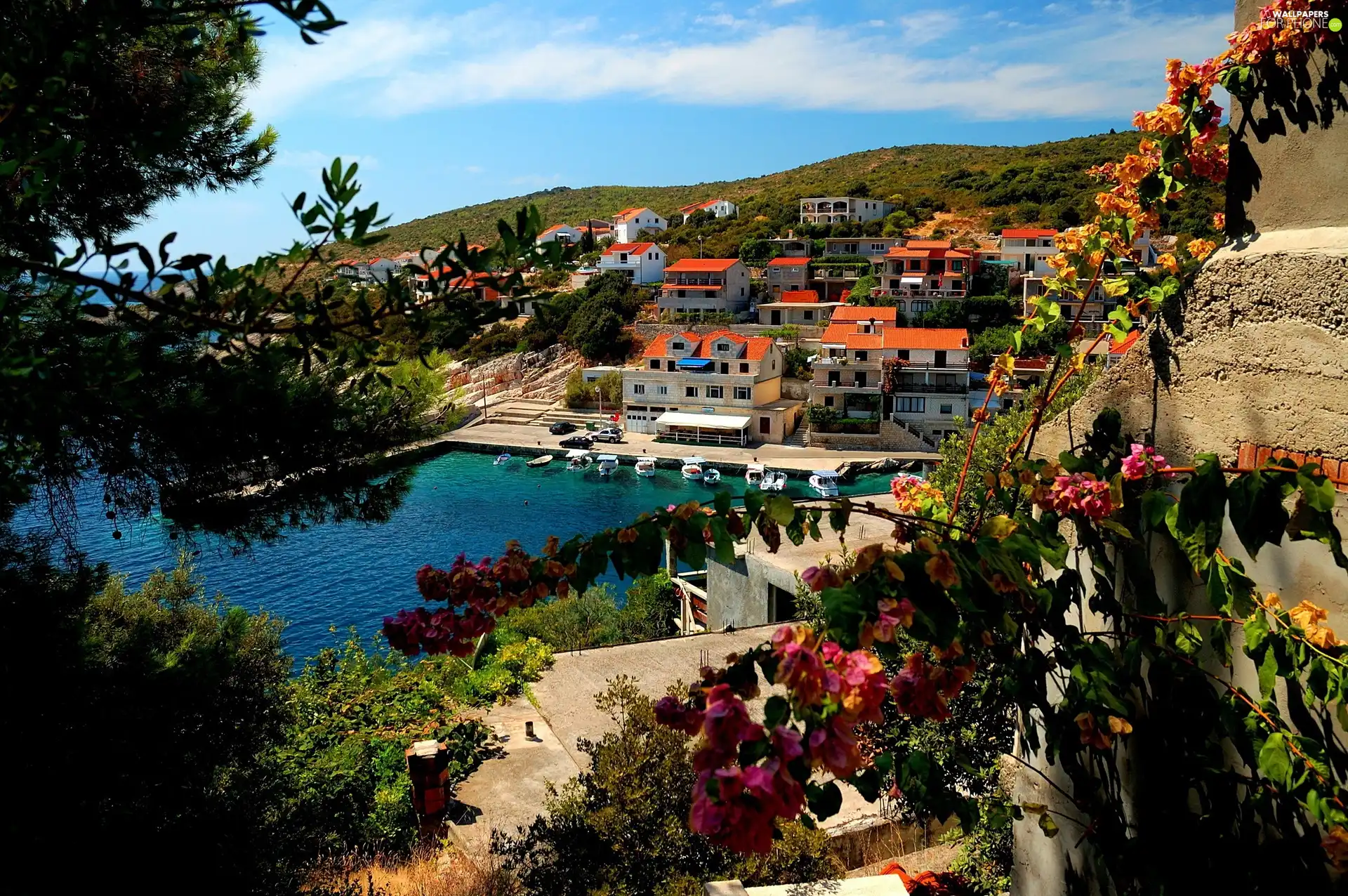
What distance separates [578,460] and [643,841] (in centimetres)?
3702

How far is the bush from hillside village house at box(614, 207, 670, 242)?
7192 cm

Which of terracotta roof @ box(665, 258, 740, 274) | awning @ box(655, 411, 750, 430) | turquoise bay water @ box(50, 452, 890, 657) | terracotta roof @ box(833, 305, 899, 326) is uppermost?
terracotta roof @ box(665, 258, 740, 274)

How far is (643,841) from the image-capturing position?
496 centimetres

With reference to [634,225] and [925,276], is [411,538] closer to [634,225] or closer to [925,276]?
[925,276]

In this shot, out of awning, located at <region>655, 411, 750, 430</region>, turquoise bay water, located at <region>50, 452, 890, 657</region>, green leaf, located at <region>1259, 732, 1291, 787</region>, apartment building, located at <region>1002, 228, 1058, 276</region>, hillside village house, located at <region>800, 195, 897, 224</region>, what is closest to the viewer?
green leaf, located at <region>1259, 732, 1291, 787</region>

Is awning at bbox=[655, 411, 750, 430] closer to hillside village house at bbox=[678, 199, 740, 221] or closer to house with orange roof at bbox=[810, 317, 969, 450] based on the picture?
house with orange roof at bbox=[810, 317, 969, 450]

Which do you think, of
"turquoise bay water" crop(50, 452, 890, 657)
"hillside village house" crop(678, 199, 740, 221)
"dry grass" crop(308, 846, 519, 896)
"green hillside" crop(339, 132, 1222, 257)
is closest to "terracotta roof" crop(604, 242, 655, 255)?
"green hillside" crop(339, 132, 1222, 257)

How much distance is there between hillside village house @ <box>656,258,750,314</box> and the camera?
180 ft

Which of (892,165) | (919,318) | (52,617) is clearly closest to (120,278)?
(52,617)

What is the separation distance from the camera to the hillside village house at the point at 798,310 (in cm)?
5209

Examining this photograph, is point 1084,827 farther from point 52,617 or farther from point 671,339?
point 671,339

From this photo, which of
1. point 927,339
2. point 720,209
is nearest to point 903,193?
point 720,209

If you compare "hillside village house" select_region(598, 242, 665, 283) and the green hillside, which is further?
the green hillside

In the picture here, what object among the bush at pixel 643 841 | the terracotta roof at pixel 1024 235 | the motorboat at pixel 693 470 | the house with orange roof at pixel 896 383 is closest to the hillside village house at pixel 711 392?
the house with orange roof at pixel 896 383
